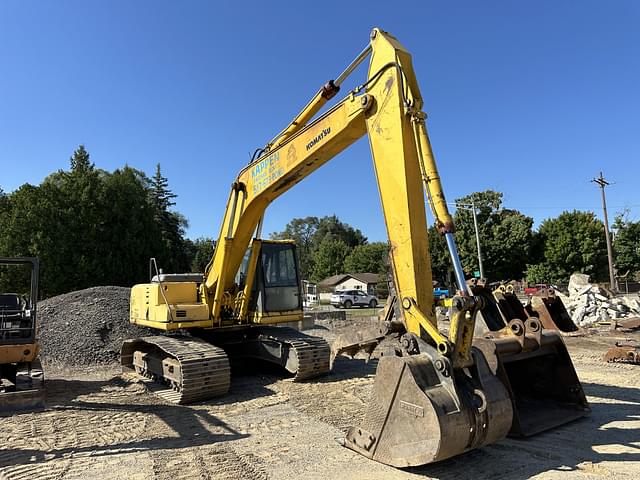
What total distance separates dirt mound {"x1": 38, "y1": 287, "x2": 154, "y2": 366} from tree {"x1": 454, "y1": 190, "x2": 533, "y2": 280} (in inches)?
1385

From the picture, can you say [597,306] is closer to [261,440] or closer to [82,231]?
[261,440]

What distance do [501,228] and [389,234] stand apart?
42.7 metres

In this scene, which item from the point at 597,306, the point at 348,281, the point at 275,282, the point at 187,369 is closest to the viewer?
the point at 187,369

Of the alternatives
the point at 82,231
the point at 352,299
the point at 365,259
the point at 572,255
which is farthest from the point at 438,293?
the point at 365,259

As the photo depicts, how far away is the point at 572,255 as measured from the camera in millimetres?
42719

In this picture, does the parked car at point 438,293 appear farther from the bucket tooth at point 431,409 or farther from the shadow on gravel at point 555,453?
the shadow on gravel at point 555,453

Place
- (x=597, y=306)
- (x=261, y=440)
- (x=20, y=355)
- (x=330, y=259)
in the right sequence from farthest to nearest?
(x=330, y=259) → (x=597, y=306) → (x=20, y=355) → (x=261, y=440)

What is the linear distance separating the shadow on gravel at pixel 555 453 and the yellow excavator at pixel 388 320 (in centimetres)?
18

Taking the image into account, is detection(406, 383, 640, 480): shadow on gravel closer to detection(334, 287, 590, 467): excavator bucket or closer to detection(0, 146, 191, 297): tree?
detection(334, 287, 590, 467): excavator bucket

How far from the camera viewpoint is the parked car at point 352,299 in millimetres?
33719

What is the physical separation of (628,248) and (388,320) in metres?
49.0

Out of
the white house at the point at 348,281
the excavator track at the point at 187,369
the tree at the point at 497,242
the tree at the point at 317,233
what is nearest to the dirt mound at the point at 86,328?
the excavator track at the point at 187,369

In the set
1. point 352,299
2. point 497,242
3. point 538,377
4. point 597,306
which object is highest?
point 497,242

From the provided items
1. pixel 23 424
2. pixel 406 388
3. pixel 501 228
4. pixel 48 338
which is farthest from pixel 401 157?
pixel 501 228
